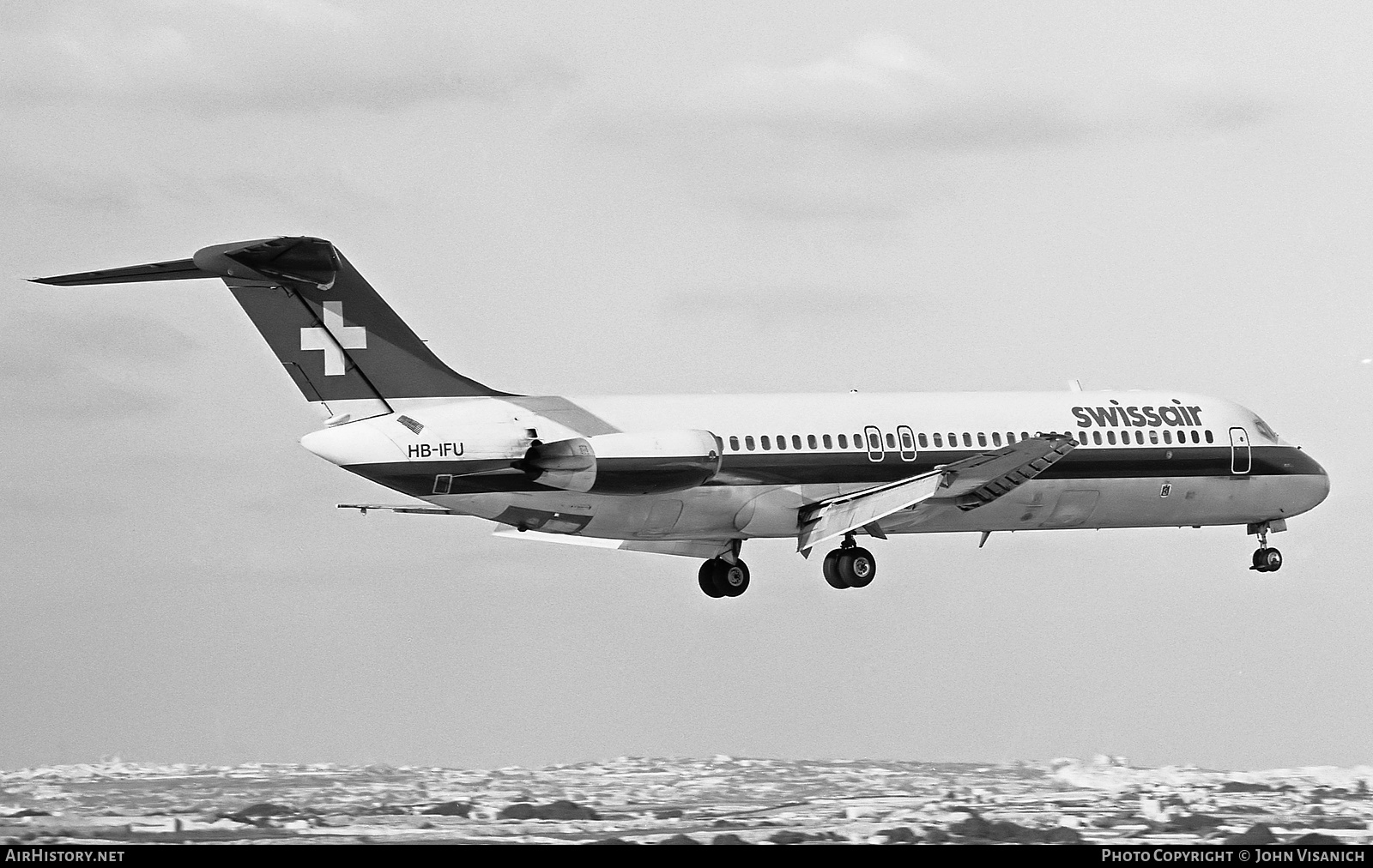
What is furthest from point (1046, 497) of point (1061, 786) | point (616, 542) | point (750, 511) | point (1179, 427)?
point (1061, 786)

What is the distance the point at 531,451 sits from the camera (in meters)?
29.9

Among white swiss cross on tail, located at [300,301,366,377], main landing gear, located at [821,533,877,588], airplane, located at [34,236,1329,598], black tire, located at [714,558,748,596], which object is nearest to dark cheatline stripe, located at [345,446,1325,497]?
airplane, located at [34,236,1329,598]

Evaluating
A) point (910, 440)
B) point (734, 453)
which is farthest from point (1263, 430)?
point (734, 453)

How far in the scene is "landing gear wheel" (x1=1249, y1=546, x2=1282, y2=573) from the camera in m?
38.5

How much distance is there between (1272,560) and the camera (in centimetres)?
3850

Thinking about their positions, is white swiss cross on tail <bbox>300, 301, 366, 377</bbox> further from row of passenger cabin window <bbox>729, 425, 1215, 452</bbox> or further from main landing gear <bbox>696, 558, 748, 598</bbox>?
main landing gear <bbox>696, 558, 748, 598</bbox>

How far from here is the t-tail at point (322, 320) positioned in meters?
29.4

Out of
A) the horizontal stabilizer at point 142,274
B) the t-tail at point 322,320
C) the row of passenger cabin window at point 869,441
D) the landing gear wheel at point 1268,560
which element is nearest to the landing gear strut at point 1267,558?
the landing gear wheel at point 1268,560

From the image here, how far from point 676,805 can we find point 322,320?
19185 mm

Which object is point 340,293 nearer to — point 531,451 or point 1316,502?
point 531,451

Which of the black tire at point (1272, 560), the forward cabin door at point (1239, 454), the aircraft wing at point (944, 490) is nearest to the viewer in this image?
the aircraft wing at point (944, 490)

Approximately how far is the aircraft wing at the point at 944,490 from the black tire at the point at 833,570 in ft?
1.93

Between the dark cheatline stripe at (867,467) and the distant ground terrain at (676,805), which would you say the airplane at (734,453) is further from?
A: the distant ground terrain at (676,805)
